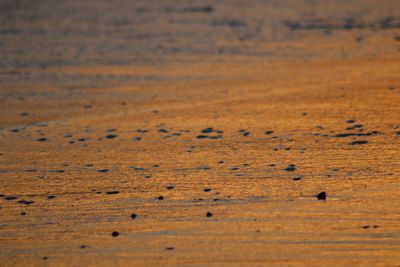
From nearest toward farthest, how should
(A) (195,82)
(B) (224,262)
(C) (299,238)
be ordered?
(B) (224,262)
(C) (299,238)
(A) (195,82)

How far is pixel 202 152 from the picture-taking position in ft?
19.1

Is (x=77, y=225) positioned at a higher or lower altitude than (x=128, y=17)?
lower

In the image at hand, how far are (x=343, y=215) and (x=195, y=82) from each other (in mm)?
4408

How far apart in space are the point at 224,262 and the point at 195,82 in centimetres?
491

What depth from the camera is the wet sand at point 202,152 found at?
412 centimetres

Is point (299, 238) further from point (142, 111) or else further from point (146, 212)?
point (142, 111)

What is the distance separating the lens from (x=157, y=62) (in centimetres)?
1003

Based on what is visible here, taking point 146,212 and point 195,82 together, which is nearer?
point 146,212

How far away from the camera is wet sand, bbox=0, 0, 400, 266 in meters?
4.12

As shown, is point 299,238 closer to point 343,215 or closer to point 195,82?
point 343,215

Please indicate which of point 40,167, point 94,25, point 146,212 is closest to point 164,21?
point 94,25

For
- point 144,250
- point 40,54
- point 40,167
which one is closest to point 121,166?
point 40,167

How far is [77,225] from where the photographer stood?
4.41m

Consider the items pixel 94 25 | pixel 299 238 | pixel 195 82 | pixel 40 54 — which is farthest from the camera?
pixel 94 25
